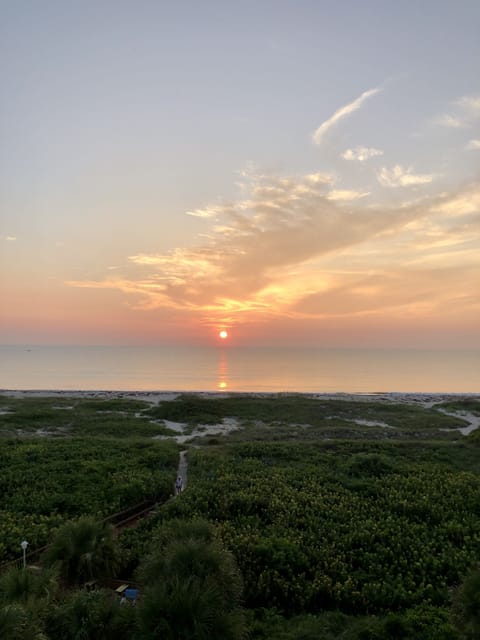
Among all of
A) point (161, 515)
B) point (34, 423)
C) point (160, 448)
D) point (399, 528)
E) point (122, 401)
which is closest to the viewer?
point (399, 528)

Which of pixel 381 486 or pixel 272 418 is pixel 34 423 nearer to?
pixel 272 418

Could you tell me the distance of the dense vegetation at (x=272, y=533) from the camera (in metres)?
8.09

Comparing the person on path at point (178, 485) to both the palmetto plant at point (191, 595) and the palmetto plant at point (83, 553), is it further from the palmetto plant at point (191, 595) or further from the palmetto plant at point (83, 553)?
the palmetto plant at point (191, 595)

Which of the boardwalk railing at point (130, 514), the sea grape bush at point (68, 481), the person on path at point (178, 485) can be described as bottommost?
the boardwalk railing at point (130, 514)

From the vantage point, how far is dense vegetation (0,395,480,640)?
8.09m

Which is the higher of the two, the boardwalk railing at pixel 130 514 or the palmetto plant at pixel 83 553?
the palmetto plant at pixel 83 553

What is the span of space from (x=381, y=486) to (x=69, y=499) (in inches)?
518

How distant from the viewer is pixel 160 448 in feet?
80.4

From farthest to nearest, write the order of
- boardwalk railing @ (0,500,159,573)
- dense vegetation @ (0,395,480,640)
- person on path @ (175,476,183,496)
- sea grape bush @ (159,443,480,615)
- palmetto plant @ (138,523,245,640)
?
person on path @ (175,476,183,496) < boardwalk railing @ (0,500,159,573) < sea grape bush @ (159,443,480,615) < dense vegetation @ (0,395,480,640) < palmetto plant @ (138,523,245,640)

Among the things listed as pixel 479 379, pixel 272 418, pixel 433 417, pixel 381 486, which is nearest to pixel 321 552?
pixel 381 486

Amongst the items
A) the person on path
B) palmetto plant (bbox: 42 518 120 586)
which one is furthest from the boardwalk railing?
palmetto plant (bbox: 42 518 120 586)

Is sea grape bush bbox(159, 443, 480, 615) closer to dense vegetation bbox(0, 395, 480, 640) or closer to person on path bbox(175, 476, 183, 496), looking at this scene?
dense vegetation bbox(0, 395, 480, 640)

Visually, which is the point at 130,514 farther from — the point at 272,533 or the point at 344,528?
the point at 344,528

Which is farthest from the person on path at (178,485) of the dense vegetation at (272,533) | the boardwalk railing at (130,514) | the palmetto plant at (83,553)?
the palmetto plant at (83,553)
